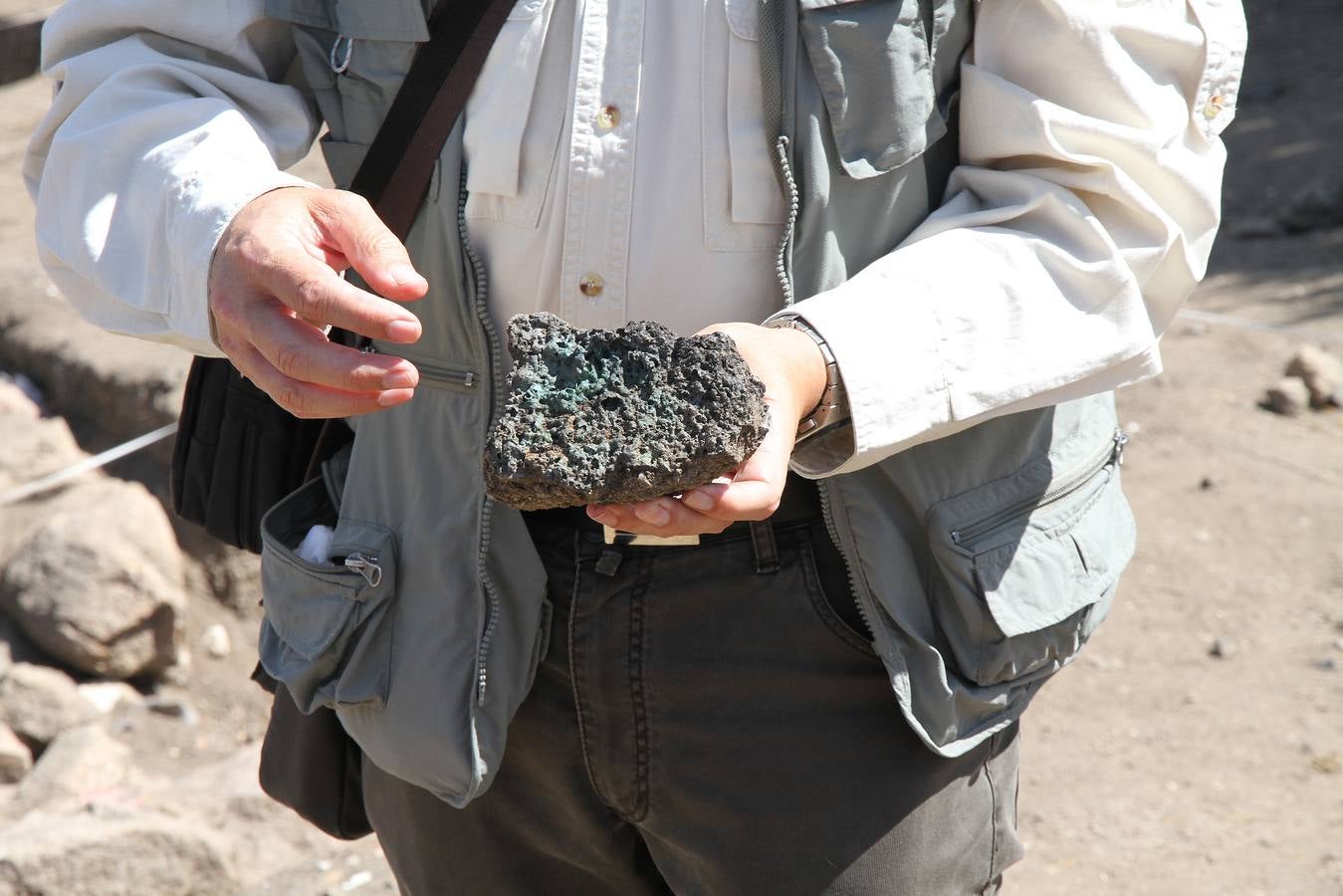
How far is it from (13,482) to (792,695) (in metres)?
3.65

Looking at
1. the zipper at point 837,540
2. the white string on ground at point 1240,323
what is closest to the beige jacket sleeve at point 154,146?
the zipper at point 837,540

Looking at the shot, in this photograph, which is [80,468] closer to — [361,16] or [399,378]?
[361,16]

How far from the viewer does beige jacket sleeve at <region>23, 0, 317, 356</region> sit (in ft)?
Result: 4.88

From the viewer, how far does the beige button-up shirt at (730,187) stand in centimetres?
139

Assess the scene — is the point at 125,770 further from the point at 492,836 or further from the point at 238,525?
the point at 492,836

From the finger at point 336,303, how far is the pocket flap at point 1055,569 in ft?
2.35

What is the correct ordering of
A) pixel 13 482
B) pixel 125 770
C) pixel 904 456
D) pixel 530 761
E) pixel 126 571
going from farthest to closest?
pixel 13 482 → pixel 126 571 → pixel 125 770 → pixel 530 761 → pixel 904 456

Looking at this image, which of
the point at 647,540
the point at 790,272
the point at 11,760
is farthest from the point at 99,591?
the point at 790,272

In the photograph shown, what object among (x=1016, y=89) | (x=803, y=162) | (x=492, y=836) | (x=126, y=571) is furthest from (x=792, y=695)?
(x=126, y=571)

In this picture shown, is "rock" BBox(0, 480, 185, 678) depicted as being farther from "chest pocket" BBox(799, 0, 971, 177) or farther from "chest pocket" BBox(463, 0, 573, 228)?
"chest pocket" BBox(799, 0, 971, 177)

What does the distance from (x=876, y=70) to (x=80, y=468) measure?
376cm

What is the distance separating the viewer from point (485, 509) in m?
1.56

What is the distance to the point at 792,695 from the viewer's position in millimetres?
1577

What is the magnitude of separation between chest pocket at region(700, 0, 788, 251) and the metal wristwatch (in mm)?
146
